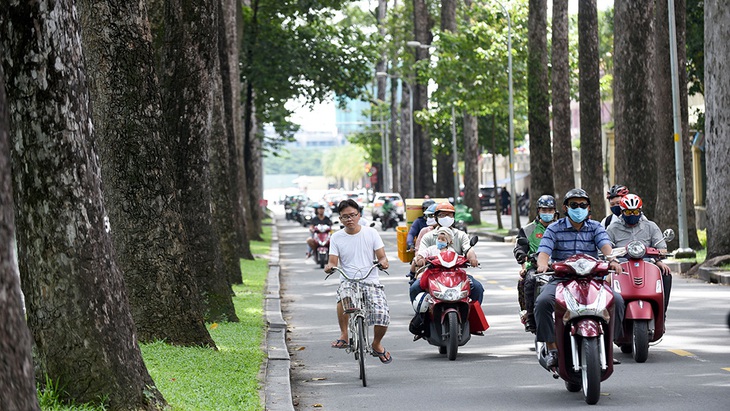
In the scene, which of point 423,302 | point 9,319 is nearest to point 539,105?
point 423,302

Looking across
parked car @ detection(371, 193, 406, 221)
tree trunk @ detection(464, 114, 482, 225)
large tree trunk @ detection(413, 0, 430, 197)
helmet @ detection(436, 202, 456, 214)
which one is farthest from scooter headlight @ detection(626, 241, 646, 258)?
large tree trunk @ detection(413, 0, 430, 197)

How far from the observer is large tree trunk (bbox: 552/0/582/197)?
4028 centimetres

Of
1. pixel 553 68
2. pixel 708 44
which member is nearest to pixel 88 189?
pixel 708 44

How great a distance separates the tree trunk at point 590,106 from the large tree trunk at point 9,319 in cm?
3190

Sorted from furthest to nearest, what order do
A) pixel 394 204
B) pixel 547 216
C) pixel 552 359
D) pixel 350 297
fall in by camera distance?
pixel 394 204
pixel 547 216
pixel 350 297
pixel 552 359

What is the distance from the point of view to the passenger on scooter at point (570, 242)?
11391 mm

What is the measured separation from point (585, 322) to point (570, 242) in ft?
4.63

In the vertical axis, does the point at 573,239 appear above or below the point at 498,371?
above

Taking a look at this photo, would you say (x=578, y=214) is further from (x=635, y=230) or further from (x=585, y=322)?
(x=635, y=230)

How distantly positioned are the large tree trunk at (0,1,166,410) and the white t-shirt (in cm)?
400

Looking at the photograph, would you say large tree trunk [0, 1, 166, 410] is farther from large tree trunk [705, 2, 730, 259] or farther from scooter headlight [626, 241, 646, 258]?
large tree trunk [705, 2, 730, 259]

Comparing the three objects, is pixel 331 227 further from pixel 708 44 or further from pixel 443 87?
pixel 443 87

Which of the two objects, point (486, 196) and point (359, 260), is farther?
point (486, 196)

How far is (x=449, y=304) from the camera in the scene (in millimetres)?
13969
